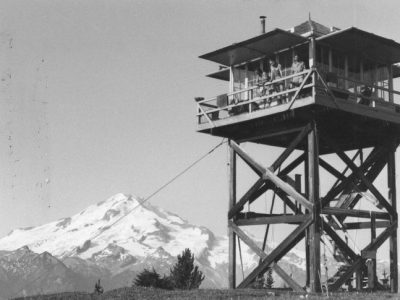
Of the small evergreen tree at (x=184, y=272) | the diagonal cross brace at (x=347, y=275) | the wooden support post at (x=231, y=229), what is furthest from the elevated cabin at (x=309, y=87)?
the small evergreen tree at (x=184, y=272)

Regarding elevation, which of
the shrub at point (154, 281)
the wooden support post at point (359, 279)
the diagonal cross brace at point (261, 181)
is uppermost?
the diagonal cross brace at point (261, 181)

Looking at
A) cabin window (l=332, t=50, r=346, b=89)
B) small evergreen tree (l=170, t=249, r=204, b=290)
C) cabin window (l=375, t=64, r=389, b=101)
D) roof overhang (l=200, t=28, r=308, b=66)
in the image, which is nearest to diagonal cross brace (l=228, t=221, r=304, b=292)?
roof overhang (l=200, t=28, r=308, b=66)

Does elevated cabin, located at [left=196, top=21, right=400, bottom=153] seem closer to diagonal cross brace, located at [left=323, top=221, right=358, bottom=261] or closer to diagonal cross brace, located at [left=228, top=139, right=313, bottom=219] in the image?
diagonal cross brace, located at [left=228, top=139, right=313, bottom=219]

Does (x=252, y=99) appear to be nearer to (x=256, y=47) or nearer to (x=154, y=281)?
(x=256, y=47)

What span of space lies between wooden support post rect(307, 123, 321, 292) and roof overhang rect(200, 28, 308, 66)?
3.67m

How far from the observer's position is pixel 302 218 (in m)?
30.3

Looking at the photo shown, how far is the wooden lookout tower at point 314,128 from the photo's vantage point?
2995cm

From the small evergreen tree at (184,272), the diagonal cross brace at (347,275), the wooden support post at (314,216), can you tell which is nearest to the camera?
the wooden support post at (314,216)

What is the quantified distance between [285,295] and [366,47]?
11118 millimetres

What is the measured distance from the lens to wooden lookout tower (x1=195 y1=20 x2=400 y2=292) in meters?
30.0

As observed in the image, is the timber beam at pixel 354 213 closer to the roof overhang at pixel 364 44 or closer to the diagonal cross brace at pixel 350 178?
the diagonal cross brace at pixel 350 178

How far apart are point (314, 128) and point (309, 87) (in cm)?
166

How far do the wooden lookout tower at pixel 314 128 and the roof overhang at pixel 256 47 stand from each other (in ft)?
0.14

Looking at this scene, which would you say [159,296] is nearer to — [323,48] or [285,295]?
[285,295]
